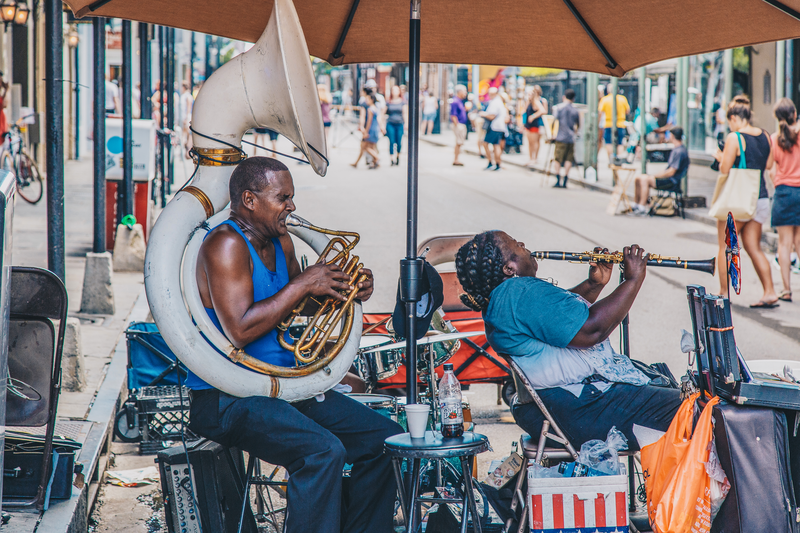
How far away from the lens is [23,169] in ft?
46.1

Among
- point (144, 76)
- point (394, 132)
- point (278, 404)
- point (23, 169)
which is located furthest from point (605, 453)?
point (394, 132)

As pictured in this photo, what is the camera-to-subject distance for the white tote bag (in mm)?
7941

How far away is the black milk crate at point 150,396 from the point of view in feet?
15.4

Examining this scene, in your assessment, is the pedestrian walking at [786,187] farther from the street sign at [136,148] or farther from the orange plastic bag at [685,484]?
the street sign at [136,148]

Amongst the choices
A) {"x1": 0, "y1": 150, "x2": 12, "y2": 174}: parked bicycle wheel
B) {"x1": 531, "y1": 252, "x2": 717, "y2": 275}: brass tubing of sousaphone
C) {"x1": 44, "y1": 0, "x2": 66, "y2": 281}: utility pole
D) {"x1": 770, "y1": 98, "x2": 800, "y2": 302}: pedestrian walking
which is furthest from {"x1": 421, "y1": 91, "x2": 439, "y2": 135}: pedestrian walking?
{"x1": 531, "y1": 252, "x2": 717, "y2": 275}: brass tubing of sousaphone

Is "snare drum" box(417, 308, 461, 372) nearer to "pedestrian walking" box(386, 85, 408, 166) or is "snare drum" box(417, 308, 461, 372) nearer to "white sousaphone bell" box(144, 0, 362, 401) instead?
"white sousaphone bell" box(144, 0, 362, 401)

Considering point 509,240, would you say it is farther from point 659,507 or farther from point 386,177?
point 386,177

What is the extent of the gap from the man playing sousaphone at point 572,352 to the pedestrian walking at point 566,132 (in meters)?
14.3

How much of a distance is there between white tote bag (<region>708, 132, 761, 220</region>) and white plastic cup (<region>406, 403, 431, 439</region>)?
5.76 meters

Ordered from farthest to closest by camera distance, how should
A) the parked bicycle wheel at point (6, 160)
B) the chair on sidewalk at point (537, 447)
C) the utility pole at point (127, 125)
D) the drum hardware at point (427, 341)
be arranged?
the parked bicycle wheel at point (6, 160) → the utility pole at point (127, 125) → the drum hardware at point (427, 341) → the chair on sidewalk at point (537, 447)

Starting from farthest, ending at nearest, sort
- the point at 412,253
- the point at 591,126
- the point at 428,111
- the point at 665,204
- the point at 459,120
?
1. the point at 428,111
2. the point at 459,120
3. the point at 591,126
4. the point at 665,204
5. the point at 412,253

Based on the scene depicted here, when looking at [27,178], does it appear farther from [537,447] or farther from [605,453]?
[605,453]

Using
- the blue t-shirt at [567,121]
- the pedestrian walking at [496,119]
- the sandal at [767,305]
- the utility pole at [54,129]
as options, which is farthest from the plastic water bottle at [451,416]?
the pedestrian walking at [496,119]

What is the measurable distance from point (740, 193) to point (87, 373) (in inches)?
231
